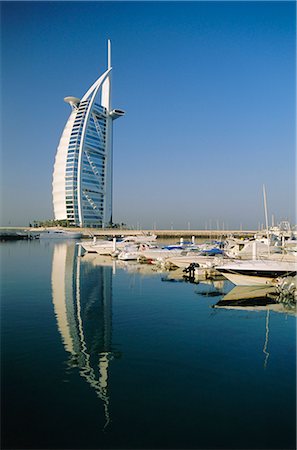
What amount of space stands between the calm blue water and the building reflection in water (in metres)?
0.06

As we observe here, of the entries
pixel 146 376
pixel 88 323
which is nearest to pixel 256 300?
pixel 88 323

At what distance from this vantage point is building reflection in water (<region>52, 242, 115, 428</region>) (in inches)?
415

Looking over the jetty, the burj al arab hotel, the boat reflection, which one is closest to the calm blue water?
the boat reflection

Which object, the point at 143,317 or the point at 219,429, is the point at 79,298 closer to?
the point at 143,317

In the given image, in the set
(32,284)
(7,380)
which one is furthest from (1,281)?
(7,380)

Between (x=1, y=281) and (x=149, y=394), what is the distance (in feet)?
73.7

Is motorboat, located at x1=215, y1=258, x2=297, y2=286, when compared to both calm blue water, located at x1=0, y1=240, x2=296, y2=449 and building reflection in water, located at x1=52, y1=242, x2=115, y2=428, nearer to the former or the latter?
calm blue water, located at x1=0, y1=240, x2=296, y2=449

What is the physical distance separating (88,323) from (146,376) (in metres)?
6.56

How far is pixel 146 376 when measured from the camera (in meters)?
10.2

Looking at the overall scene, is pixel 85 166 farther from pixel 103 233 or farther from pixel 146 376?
pixel 146 376

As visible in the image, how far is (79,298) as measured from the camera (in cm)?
2200

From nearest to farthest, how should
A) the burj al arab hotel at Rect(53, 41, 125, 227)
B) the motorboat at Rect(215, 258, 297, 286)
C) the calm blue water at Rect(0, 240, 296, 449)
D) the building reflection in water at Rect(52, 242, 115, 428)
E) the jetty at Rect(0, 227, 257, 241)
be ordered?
the calm blue water at Rect(0, 240, 296, 449)
the building reflection in water at Rect(52, 242, 115, 428)
the motorboat at Rect(215, 258, 297, 286)
the jetty at Rect(0, 227, 257, 241)
the burj al arab hotel at Rect(53, 41, 125, 227)

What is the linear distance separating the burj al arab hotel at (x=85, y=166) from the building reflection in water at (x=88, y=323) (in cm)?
12483

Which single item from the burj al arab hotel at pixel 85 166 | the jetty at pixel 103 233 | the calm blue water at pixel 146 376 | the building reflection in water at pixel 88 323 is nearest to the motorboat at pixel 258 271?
the calm blue water at pixel 146 376
